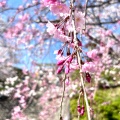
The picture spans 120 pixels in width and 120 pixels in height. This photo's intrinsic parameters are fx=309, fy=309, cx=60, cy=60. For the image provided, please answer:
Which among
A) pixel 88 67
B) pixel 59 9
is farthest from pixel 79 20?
pixel 88 67

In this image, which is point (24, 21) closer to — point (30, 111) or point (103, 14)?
point (103, 14)

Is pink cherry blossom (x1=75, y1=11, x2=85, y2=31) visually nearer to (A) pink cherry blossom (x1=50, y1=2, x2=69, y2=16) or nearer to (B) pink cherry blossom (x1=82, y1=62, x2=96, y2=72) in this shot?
(A) pink cherry blossom (x1=50, y1=2, x2=69, y2=16)

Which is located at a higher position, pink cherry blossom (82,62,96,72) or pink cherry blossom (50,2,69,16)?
pink cherry blossom (50,2,69,16)

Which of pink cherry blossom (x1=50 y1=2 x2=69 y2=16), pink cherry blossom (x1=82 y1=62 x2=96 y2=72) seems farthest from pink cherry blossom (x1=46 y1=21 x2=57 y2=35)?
pink cherry blossom (x1=82 y1=62 x2=96 y2=72)

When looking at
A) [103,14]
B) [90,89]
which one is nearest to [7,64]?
[103,14]

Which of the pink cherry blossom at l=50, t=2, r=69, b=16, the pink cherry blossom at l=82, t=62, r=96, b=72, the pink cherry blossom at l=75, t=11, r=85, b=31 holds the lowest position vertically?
the pink cherry blossom at l=82, t=62, r=96, b=72

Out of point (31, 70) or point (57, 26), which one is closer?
point (57, 26)

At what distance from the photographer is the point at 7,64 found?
1195cm

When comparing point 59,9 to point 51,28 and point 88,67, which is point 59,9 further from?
point 88,67

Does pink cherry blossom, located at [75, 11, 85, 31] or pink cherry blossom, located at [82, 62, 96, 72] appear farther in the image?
pink cherry blossom, located at [75, 11, 85, 31]

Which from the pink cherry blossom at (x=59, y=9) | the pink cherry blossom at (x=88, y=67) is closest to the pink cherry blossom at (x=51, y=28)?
the pink cherry blossom at (x=59, y=9)

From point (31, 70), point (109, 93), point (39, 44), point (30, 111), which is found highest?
point (39, 44)

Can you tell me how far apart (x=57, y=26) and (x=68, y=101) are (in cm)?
645

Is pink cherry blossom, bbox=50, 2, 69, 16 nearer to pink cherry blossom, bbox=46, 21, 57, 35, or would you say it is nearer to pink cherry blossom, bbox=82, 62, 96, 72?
pink cherry blossom, bbox=46, 21, 57, 35
